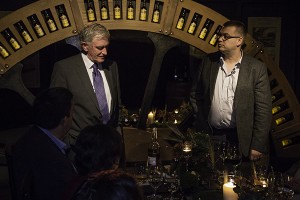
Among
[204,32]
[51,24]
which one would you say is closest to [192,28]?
[204,32]

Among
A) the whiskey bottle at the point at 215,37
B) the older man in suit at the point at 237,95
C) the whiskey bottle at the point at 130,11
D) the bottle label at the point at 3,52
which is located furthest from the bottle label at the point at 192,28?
the bottle label at the point at 3,52

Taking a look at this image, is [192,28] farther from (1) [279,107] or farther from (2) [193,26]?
(1) [279,107]

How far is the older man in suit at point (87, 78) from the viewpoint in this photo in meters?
3.44

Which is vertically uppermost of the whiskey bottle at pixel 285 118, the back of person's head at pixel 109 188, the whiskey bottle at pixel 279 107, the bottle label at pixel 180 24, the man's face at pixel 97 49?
the bottle label at pixel 180 24

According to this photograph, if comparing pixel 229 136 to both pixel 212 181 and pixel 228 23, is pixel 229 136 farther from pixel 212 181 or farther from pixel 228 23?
pixel 212 181

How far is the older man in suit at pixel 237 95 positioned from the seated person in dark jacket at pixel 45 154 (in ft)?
5.34

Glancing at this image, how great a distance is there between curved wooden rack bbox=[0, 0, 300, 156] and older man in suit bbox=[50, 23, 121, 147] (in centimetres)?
45

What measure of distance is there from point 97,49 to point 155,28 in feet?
2.53

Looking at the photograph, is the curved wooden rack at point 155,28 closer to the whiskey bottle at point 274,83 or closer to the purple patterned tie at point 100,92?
the whiskey bottle at point 274,83

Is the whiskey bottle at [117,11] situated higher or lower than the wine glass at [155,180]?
higher

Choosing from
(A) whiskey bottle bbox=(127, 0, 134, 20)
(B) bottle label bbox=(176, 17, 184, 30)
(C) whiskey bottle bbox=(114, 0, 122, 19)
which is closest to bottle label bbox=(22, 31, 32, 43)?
(C) whiskey bottle bbox=(114, 0, 122, 19)

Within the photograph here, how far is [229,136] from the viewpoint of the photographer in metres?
3.91

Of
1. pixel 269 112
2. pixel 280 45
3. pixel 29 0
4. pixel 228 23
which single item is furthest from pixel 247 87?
pixel 29 0

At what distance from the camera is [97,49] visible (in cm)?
344
